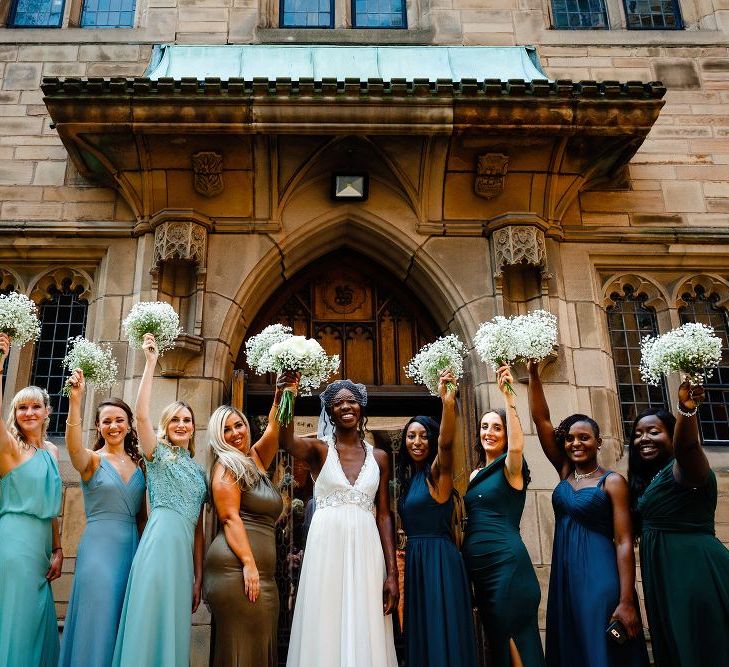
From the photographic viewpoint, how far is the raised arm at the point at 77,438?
4.06 metres

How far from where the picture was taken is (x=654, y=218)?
6961 mm

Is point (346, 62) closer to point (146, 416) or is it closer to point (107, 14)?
point (107, 14)

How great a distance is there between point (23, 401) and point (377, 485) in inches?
88.6

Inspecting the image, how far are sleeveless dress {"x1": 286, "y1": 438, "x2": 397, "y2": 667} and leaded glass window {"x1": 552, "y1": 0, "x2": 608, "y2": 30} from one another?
6108mm

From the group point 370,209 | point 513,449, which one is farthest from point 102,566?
point 370,209

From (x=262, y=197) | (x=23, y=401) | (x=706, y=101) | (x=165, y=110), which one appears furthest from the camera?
(x=706, y=101)

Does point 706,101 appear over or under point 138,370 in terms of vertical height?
over

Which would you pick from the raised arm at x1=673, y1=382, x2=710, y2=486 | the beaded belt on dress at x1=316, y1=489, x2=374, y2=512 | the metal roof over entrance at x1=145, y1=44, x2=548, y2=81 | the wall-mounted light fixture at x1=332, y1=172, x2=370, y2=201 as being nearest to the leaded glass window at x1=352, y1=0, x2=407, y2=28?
the metal roof over entrance at x1=145, y1=44, x2=548, y2=81

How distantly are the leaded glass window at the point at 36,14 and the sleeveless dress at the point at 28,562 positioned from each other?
5.71 metres

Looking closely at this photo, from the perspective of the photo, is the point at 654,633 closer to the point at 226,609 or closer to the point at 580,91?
the point at 226,609

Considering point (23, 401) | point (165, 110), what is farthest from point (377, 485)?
point (165, 110)

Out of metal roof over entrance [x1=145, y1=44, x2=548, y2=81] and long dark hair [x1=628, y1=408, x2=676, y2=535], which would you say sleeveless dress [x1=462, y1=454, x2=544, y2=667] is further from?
metal roof over entrance [x1=145, y1=44, x2=548, y2=81]

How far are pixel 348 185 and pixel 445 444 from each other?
331cm

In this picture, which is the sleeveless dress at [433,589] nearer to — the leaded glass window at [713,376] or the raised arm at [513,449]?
the raised arm at [513,449]
